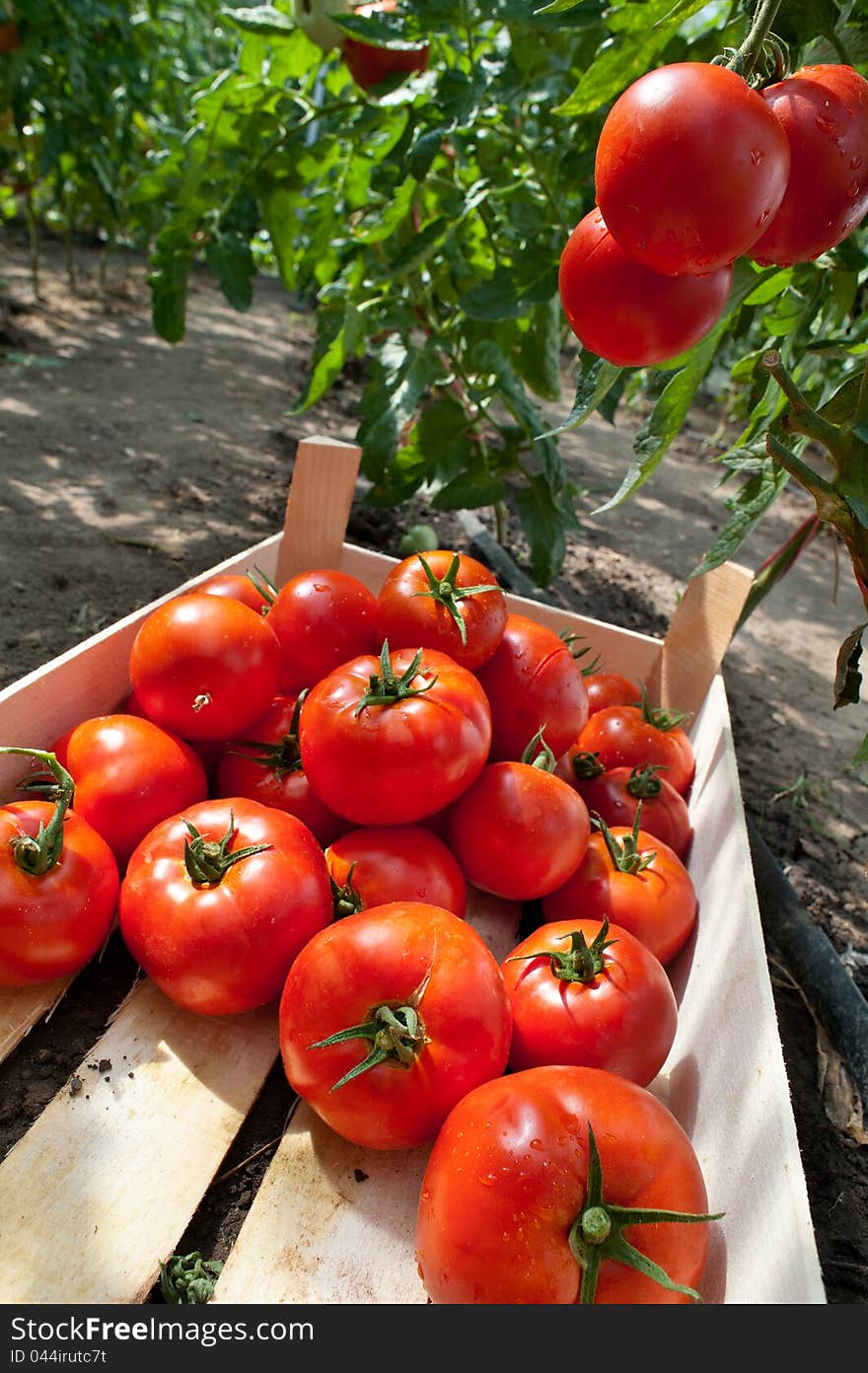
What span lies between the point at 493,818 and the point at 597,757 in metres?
0.36

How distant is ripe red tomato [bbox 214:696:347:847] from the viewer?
1352 mm

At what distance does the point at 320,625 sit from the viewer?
1453mm

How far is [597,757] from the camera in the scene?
5.16ft

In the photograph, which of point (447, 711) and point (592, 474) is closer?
point (447, 711)

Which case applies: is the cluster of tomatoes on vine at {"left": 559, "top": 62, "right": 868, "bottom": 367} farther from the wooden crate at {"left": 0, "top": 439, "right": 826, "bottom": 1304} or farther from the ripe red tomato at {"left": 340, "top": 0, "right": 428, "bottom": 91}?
the ripe red tomato at {"left": 340, "top": 0, "right": 428, "bottom": 91}

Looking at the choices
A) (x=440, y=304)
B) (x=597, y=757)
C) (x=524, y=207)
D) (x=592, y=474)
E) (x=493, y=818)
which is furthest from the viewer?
(x=592, y=474)

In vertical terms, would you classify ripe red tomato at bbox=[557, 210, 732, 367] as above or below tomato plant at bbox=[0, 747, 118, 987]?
above

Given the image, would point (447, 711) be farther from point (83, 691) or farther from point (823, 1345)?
point (823, 1345)

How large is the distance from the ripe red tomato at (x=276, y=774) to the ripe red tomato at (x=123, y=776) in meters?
0.08

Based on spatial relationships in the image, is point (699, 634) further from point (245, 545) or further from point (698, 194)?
point (245, 545)

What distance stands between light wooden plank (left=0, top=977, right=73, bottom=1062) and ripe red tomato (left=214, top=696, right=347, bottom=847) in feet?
1.13

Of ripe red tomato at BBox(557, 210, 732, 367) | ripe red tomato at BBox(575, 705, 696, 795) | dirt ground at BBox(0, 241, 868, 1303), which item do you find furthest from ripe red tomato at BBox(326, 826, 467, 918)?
ripe red tomato at BBox(557, 210, 732, 367)

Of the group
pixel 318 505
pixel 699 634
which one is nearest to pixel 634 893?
pixel 699 634

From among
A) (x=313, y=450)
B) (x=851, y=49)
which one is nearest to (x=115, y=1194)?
(x=313, y=450)
